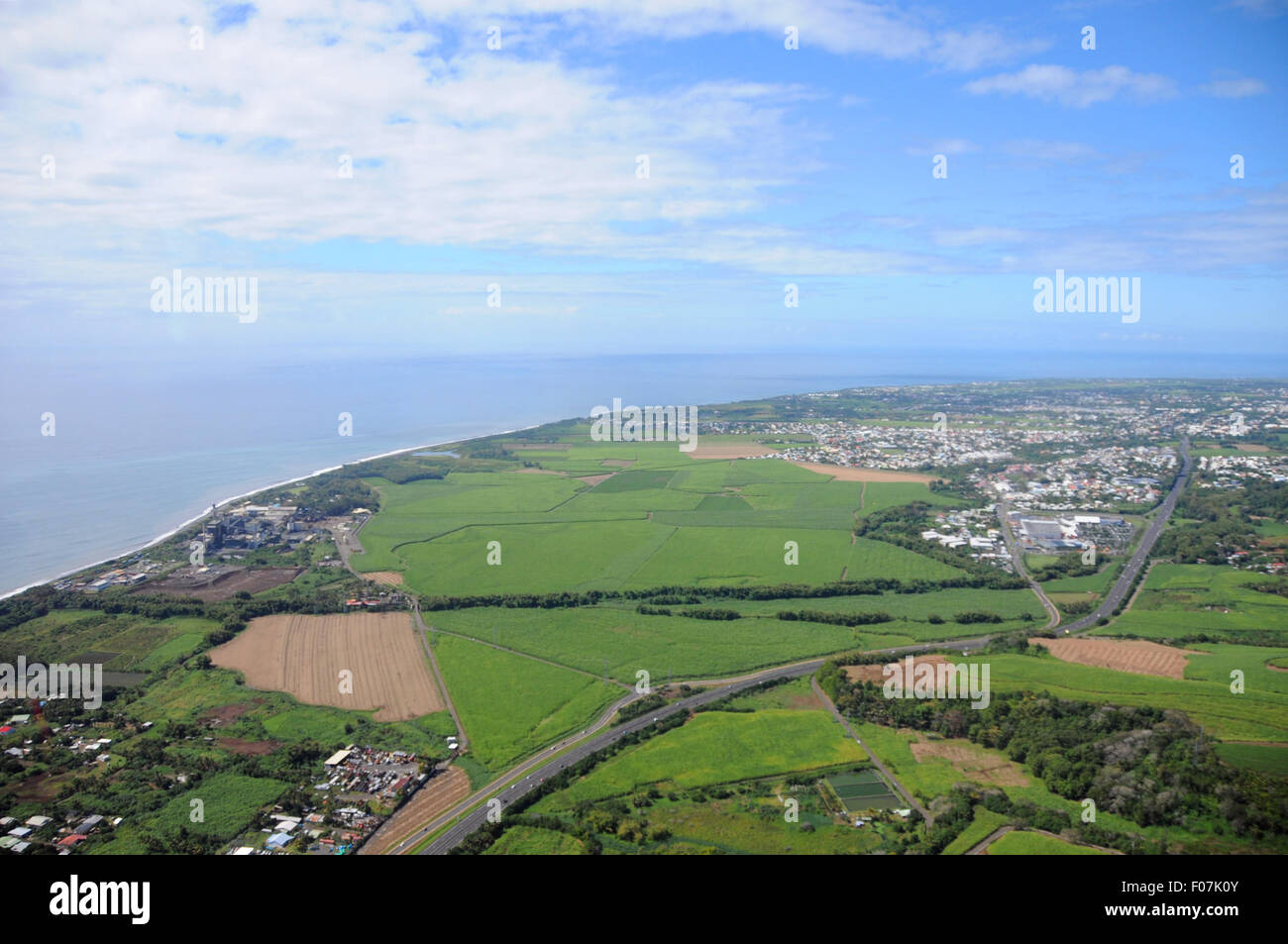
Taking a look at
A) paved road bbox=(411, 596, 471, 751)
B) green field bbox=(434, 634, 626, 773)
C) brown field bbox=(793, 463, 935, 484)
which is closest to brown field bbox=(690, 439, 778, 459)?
brown field bbox=(793, 463, 935, 484)

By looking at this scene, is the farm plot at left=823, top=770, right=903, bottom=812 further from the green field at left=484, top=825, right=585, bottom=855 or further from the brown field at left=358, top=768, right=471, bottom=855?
the brown field at left=358, top=768, right=471, bottom=855

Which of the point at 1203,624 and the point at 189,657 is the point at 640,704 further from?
the point at 1203,624

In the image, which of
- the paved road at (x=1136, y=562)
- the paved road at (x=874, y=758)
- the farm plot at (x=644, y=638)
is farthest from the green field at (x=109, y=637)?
the paved road at (x=1136, y=562)

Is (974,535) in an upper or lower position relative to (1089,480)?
lower

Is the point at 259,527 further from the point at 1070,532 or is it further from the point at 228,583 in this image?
the point at 1070,532

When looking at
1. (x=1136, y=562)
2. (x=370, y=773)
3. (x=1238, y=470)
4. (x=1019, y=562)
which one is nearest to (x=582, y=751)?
(x=370, y=773)

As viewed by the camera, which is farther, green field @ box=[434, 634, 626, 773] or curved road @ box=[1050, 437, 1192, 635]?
curved road @ box=[1050, 437, 1192, 635]
